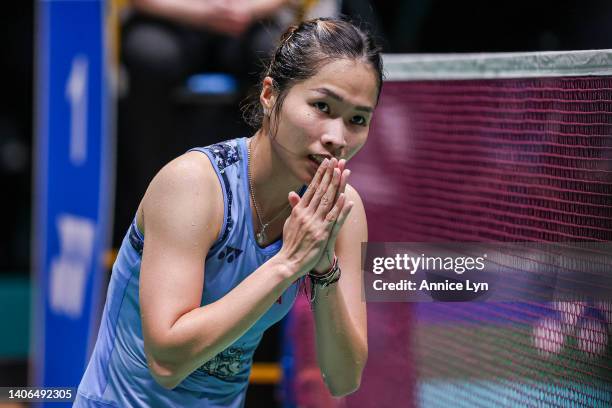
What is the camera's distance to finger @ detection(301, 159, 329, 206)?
216cm

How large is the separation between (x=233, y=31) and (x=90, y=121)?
0.87m

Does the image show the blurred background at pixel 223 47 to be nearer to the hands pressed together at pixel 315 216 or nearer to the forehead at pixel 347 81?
the forehead at pixel 347 81

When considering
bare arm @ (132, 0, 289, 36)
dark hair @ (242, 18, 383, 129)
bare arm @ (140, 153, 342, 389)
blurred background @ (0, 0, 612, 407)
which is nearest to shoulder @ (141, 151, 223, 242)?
bare arm @ (140, 153, 342, 389)

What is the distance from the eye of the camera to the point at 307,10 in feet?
15.5

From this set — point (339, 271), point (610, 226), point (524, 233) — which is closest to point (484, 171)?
point (524, 233)

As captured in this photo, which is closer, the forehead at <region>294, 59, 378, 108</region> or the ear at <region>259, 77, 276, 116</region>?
the forehead at <region>294, 59, 378, 108</region>

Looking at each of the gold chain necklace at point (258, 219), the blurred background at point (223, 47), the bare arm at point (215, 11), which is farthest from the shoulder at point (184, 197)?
the bare arm at point (215, 11)

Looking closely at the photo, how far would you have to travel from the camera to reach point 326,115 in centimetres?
229

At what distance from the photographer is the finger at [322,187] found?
215 cm

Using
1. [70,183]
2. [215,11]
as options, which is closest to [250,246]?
[70,183]

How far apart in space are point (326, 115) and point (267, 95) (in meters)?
0.22

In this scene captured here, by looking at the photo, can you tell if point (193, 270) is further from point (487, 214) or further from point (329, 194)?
point (487, 214)

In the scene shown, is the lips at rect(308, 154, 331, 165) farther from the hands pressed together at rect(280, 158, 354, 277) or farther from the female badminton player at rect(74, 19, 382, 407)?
the hands pressed together at rect(280, 158, 354, 277)

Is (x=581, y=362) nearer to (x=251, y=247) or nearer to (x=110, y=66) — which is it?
(x=251, y=247)
